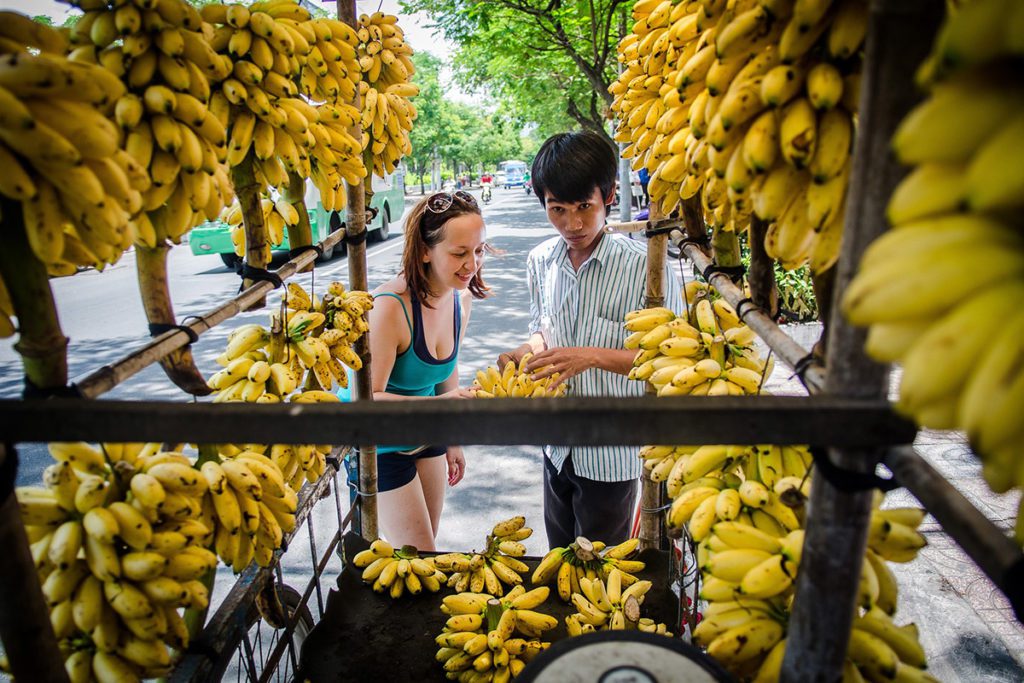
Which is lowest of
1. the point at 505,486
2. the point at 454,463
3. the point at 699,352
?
the point at 505,486

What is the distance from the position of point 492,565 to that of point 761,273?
1.45 meters

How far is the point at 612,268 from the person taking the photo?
2818 mm

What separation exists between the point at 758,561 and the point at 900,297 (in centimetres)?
66

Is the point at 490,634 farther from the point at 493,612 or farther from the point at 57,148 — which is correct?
the point at 57,148

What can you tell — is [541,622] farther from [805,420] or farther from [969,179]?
[969,179]

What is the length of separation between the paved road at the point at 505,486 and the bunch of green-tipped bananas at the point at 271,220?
1.46m

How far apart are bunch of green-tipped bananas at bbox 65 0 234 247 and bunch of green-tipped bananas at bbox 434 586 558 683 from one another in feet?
4.60

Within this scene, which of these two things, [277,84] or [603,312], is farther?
[603,312]

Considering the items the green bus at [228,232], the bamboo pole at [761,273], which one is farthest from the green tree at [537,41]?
the bamboo pole at [761,273]

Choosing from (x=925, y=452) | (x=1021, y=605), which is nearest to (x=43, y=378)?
(x=1021, y=605)

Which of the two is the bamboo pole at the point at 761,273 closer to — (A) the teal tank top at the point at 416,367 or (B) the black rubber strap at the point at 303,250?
(B) the black rubber strap at the point at 303,250

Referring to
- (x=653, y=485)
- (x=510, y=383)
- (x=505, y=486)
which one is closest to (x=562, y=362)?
(x=653, y=485)

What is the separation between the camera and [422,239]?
2.78m

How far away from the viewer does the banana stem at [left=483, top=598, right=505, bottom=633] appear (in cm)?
192
